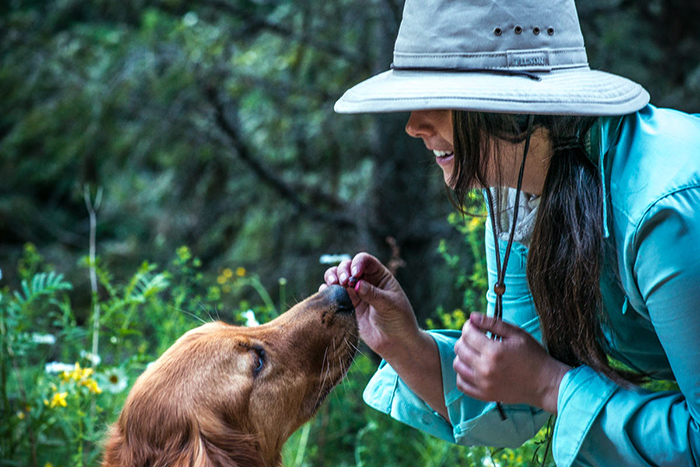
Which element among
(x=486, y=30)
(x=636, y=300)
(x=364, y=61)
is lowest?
(x=364, y=61)

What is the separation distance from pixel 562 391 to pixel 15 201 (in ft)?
20.9

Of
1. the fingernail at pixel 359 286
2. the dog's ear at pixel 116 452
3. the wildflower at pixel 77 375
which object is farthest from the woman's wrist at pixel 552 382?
the wildflower at pixel 77 375

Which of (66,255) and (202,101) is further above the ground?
(202,101)

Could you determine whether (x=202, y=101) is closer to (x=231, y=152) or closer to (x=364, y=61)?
(x=231, y=152)

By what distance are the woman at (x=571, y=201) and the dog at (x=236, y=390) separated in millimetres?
531

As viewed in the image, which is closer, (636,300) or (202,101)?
(636,300)

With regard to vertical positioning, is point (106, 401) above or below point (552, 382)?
below

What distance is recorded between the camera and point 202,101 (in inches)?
211

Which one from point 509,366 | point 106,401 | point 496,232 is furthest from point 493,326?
point 106,401

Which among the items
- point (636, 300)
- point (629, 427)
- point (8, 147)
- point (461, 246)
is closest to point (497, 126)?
point (636, 300)

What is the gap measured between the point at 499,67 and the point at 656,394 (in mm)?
868

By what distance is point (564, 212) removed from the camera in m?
1.70

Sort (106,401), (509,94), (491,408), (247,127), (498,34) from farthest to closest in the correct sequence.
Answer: (247,127) < (106,401) < (491,408) < (498,34) < (509,94)

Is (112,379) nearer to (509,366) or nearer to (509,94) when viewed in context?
(509,366)
